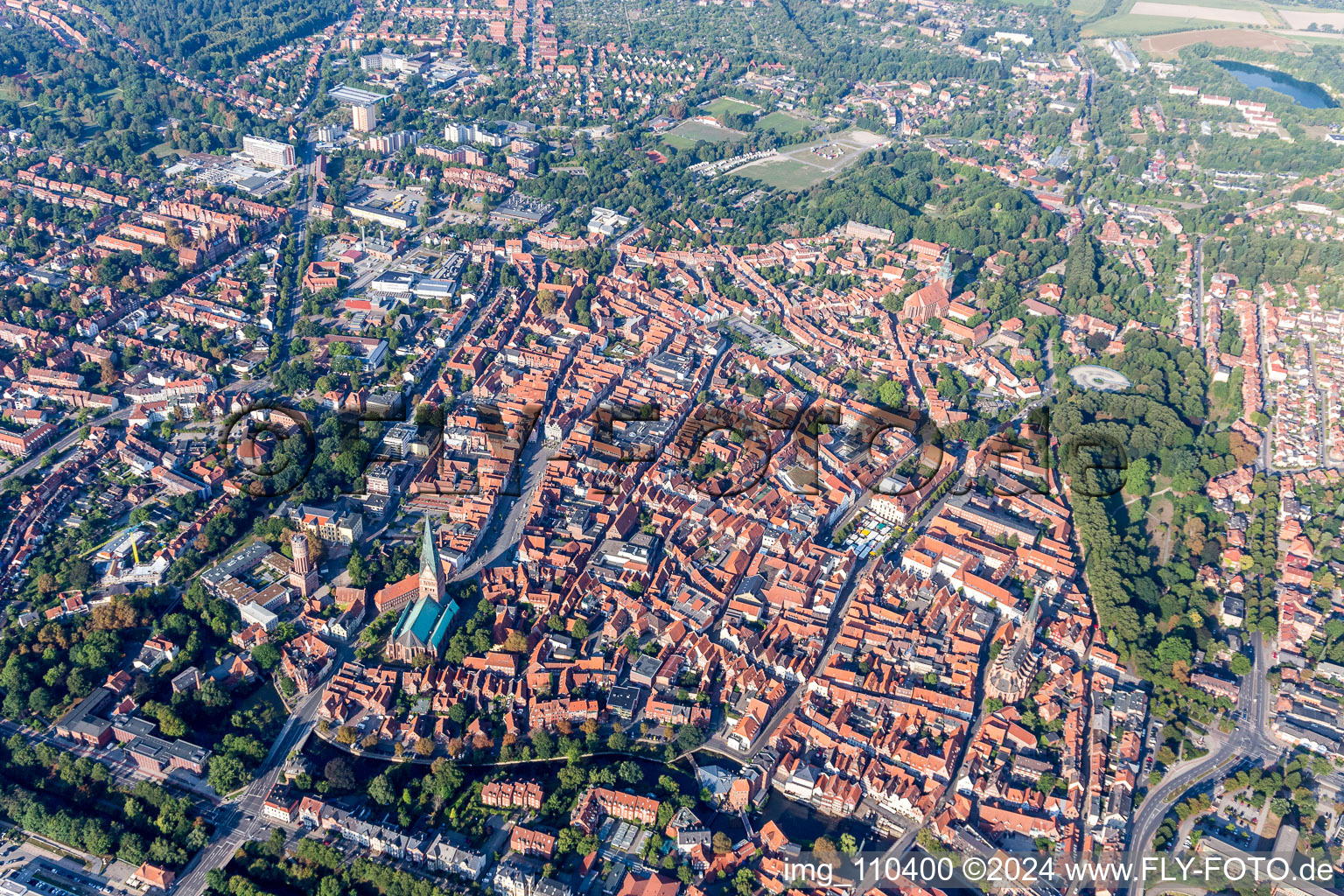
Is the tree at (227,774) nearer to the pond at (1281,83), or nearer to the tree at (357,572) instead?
the tree at (357,572)

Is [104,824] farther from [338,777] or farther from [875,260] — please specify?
[875,260]

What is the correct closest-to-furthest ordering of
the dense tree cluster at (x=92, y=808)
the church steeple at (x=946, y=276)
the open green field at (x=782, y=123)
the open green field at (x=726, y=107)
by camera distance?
1. the dense tree cluster at (x=92, y=808)
2. the church steeple at (x=946, y=276)
3. the open green field at (x=782, y=123)
4. the open green field at (x=726, y=107)

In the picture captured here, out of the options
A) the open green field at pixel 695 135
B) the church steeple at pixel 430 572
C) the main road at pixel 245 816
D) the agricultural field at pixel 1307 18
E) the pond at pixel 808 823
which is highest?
the church steeple at pixel 430 572

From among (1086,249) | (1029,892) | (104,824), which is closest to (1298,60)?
(1086,249)

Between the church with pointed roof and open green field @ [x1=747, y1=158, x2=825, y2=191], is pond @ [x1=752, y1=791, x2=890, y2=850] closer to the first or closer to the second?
the church with pointed roof

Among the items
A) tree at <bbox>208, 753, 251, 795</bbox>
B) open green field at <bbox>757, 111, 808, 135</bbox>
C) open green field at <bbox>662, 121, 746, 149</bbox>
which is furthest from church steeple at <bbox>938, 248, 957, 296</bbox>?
tree at <bbox>208, 753, 251, 795</bbox>

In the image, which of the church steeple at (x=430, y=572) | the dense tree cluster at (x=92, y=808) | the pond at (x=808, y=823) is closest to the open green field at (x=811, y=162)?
the church steeple at (x=430, y=572)

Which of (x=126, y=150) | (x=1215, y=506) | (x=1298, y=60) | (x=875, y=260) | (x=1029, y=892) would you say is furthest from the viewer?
(x=1298, y=60)
